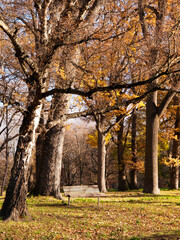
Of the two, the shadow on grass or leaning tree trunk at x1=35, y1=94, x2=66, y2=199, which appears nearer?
the shadow on grass

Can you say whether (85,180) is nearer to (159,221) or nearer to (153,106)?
(153,106)

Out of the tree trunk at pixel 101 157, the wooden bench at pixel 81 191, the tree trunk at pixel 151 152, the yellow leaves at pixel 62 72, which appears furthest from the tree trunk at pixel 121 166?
the yellow leaves at pixel 62 72

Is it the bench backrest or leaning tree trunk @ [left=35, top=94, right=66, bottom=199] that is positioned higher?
leaning tree trunk @ [left=35, top=94, right=66, bottom=199]

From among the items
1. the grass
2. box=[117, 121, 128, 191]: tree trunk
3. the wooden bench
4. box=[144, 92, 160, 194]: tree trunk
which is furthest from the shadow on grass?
box=[117, 121, 128, 191]: tree trunk

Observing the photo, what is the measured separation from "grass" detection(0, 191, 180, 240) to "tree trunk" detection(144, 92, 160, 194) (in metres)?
4.15

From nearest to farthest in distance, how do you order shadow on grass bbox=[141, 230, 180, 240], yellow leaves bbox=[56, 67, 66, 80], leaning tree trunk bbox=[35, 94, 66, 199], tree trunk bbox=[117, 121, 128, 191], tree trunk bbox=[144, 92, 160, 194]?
shadow on grass bbox=[141, 230, 180, 240] → yellow leaves bbox=[56, 67, 66, 80] → leaning tree trunk bbox=[35, 94, 66, 199] → tree trunk bbox=[144, 92, 160, 194] → tree trunk bbox=[117, 121, 128, 191]

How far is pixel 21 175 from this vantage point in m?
5.70

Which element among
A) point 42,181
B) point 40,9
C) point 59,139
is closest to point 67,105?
point 59,139

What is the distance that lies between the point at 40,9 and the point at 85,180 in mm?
38863

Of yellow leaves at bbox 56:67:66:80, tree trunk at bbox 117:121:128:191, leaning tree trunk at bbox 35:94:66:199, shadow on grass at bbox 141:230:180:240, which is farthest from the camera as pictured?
tree trunk at bbox 117:121:128:191

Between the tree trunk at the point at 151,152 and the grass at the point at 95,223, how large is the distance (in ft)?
13.6

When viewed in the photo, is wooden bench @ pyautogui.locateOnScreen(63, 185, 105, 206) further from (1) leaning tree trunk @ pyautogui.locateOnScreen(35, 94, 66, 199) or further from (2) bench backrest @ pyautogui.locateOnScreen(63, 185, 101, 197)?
(1) leaning tree trunk @ pyautogui.locateOnScreen(35, 94, 66, 199)

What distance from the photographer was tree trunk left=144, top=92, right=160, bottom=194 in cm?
1198

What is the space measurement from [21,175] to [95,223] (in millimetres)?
2235
